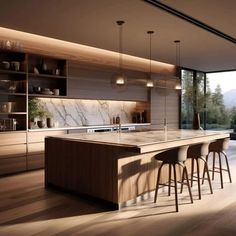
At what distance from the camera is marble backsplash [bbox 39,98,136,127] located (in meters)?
6.77

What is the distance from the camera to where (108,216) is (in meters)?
3.54

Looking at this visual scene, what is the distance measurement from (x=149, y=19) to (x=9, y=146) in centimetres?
339

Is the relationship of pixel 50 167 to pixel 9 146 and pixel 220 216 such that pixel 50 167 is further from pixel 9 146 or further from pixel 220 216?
pixel 220 216

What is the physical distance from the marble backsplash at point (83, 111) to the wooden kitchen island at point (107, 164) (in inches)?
84.2

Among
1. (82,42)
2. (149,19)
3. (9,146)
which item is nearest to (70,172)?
(9,146)

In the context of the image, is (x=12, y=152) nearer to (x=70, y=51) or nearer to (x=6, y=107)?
(x=6, y=107)

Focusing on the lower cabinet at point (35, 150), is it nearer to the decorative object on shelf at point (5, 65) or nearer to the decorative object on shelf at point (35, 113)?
the decorative object on shelf at point (35, 113)

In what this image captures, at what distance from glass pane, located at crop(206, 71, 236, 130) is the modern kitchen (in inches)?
92.7

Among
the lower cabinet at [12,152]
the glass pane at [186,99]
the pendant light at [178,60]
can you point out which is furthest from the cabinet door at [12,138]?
the glass pane at [186,99]

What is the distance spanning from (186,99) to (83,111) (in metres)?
4.61

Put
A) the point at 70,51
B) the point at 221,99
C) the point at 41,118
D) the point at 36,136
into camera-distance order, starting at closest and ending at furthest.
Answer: the point at 36,136 → the point at 41,118 → the point at 70,51 → the point at 221,99

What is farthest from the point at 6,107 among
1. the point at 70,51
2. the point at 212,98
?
the point at 212,98

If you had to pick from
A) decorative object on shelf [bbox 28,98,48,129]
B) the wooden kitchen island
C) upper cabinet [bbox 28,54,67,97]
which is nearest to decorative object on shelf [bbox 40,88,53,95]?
upper cabinet [bbox 28,54,67,97]

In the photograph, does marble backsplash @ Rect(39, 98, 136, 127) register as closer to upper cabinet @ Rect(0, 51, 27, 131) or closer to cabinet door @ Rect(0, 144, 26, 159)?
upper cabinet @ Rect(0, 51, 27, 131)
